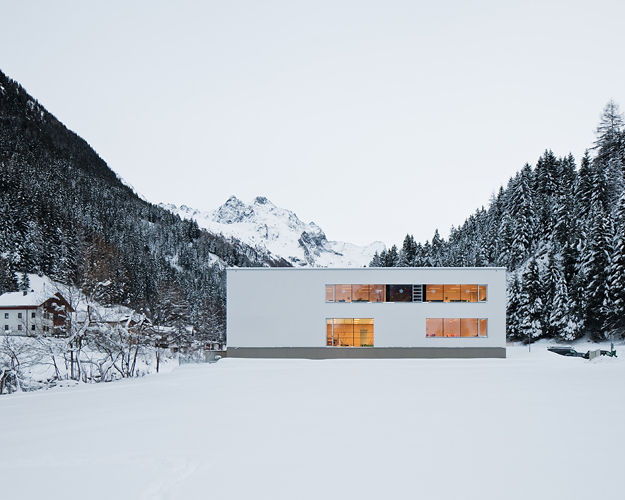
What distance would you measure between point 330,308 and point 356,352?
3.02 meters

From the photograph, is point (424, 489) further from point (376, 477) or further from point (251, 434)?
point (251, 434)

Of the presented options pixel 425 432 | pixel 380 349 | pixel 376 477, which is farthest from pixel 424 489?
pixel 380 349

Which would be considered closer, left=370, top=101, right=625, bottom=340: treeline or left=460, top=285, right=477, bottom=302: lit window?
left=460, top=285, right=477, bottom=302: lit window

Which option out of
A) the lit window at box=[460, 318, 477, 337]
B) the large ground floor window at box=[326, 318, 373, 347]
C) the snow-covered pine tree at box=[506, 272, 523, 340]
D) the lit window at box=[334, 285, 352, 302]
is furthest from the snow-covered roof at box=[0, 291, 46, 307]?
the snow-covered pine tree at box=[506, 272, 523, 340]

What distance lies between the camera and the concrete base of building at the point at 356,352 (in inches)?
1040

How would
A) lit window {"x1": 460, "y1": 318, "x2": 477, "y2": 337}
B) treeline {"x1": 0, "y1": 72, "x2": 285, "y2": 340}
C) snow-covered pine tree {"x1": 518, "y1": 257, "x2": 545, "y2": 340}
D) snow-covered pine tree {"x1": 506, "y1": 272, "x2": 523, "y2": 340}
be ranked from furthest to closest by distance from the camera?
treeline {"x1": 0, "y1": 72, "x2": 285, "y2": 340}
snow-covered pine tree {"x1": 506, "y1": 272, "x2": 523, "y2": 340}
snow-covered pine tree {"x1": 518, "y1": 257, "x2": 545, "y2": 340}
lit window {"x1": 460, "y1": 318, "x2": 477, "y2": 337}

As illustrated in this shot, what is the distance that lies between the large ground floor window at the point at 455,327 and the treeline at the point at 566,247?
15.6 m

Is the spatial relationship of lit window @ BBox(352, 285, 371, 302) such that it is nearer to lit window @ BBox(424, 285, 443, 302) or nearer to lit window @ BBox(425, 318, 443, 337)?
lit window @ BBox(424, 285, 443, 302)

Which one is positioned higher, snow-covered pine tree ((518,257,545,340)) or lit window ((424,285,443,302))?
lit window ((424,285,443,302))

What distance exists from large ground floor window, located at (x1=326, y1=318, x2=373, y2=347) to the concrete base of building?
0.31 m

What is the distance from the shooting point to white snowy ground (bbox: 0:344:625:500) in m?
5.14

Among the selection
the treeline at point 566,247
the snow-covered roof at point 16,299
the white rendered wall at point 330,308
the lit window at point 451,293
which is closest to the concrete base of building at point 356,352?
the white rendered wall at point 330,308

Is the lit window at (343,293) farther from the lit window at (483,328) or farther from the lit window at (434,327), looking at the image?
the lit window at (483,328)

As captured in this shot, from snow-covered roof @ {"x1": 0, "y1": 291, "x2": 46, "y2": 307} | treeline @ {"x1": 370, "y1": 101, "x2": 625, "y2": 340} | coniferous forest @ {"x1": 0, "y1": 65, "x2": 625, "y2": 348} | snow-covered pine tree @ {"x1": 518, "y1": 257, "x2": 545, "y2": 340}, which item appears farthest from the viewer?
snow-covered roof @ {"x1": 0, "y1": 291, "x2": 46, "y2": 307}
